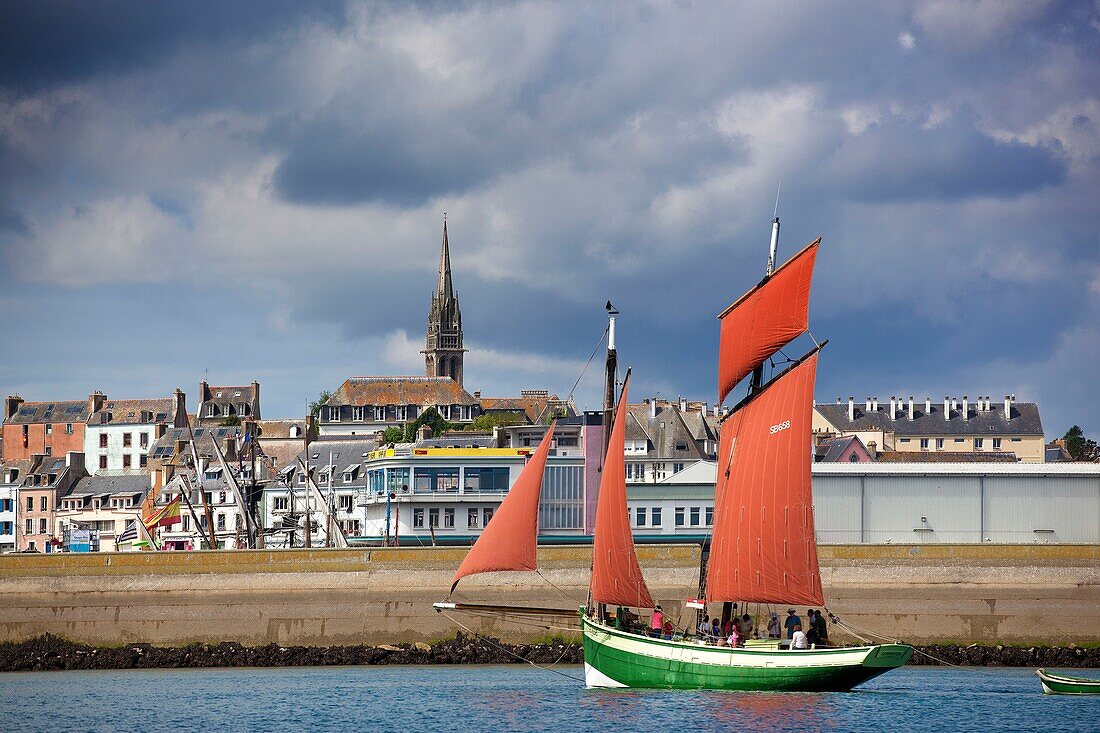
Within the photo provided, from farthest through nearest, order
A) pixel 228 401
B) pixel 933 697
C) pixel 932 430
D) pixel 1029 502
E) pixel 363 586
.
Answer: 1. pixel 228 401
2. pixel 932 430
3. pixel 1029 502
4. pixel 363 586
5. pixel 933 697

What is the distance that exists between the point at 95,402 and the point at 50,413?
4919 millimetres

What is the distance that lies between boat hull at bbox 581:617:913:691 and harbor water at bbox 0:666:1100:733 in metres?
0.43

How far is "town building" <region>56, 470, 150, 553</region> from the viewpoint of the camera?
112375 millimetres

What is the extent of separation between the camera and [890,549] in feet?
210

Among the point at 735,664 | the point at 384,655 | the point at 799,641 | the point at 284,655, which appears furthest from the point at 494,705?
the point at 284,655

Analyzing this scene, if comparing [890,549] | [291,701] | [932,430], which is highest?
[932,430]

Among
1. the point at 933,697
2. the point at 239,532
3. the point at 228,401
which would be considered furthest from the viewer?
the point at 228,401

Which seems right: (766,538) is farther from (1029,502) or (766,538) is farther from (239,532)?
(239,532)

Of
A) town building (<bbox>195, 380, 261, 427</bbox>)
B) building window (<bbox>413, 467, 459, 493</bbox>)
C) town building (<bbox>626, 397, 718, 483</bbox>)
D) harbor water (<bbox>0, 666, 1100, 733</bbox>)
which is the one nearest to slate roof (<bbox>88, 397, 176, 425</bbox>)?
town building (<bbox>195, 380, 261, 427</bbox>)

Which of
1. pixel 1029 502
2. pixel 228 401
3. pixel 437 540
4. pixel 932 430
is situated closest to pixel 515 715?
pixel 437 540

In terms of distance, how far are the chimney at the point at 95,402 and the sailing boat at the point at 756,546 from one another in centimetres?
10130

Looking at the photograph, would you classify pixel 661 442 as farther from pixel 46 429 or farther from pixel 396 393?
pixel 396 393

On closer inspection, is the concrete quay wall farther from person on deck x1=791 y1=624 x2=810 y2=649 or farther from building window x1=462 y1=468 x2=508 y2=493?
person on deck x1=791 y1=624 x2=810 y2=649

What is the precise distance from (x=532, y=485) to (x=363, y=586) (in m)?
13.7
